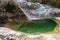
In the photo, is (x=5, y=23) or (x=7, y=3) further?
(x=7, y=3)

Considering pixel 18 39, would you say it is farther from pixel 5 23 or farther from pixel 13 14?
pixel 13 14

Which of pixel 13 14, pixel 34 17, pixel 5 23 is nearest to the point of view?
pixel 5 23

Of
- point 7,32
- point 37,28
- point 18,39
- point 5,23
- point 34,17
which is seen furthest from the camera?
point 34,17

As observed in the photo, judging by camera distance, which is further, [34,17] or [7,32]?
[34,17]

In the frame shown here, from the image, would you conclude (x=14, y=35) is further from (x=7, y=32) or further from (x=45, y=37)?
(x=45, y=37)

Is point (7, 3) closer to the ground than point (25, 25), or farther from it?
farther from it

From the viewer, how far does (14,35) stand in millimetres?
5172

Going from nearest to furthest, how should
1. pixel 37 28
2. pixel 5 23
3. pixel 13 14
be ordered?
1. pixel 37 28
2. pixel 5 23
3. pixel 13 14

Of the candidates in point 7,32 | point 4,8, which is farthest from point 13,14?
point 7,32

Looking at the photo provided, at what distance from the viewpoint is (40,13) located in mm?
9031

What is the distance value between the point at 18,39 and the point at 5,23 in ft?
7.85

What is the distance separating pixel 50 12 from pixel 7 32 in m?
4.08

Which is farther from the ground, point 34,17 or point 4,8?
point 4,8

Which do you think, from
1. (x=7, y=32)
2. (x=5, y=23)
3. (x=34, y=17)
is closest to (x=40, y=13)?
(x=34, y=17)
